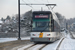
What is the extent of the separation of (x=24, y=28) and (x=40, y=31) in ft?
162

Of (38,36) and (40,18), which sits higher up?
(40,18)

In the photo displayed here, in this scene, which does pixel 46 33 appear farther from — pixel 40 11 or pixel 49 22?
pixel 40 11

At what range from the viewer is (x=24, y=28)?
234 feet

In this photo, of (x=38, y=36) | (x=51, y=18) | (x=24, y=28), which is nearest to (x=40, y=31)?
(x=38, y=36)

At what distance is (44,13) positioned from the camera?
897 inches

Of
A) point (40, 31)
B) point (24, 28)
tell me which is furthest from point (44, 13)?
point (24, 28)

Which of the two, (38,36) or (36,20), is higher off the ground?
(36,20)

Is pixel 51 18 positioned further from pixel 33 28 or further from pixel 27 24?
pixel 27 24

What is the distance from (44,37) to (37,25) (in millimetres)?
1480

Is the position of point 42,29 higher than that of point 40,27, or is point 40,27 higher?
point 40,27

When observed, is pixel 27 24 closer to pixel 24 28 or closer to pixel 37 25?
→ pixel 24 28

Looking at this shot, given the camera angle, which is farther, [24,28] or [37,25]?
[24,28]

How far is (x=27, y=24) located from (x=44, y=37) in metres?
50.0

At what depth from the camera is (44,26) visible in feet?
72.4
